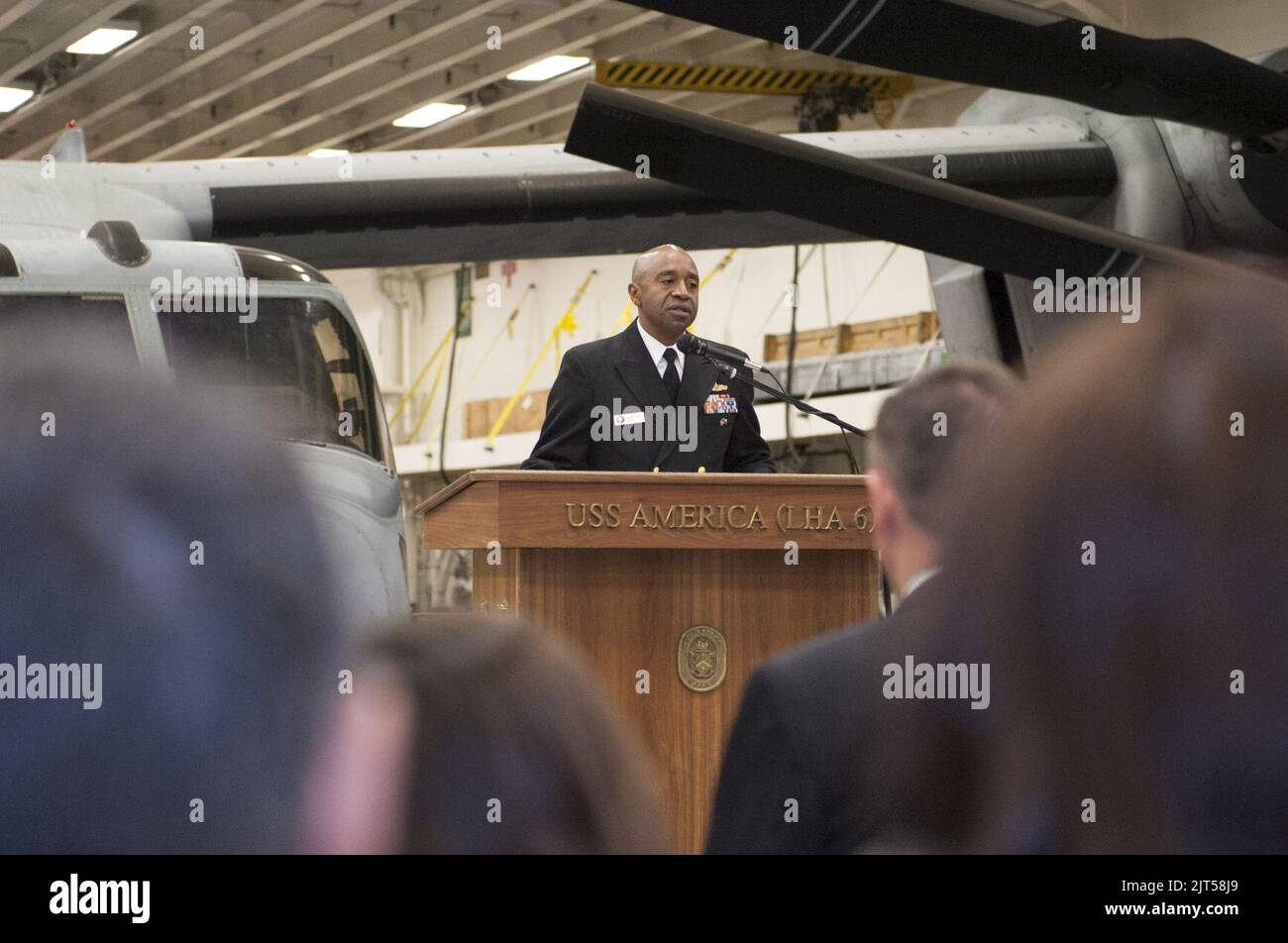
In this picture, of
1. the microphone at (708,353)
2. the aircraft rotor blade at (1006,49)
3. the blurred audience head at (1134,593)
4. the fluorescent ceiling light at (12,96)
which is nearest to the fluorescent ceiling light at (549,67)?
the fluorescent ceiling light at (12,96)

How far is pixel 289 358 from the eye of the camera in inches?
216

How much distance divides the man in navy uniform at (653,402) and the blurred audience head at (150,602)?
13.1ft

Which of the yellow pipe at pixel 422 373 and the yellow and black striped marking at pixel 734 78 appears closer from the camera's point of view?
the yellow and black striped marking at pixel 734 78

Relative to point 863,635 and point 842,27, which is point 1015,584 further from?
point 842,27

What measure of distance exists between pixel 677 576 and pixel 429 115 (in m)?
15.9

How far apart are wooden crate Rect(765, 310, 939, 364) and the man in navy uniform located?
38.0ft

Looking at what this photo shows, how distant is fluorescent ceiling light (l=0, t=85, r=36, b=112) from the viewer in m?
17.1

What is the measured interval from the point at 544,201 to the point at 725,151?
363 centimetres

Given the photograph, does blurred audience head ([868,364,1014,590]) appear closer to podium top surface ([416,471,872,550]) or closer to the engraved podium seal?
podium top surface ([416,471,872,550])

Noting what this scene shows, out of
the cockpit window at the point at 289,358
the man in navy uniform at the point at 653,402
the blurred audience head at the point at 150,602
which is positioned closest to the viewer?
the blurred audience head at the point at 150,602

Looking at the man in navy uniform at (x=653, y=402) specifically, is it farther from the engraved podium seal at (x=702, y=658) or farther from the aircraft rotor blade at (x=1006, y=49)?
the aircraft rotor blade at (x=1006, y=49)

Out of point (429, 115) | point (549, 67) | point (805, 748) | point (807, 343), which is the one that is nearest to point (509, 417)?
point (429, 115)

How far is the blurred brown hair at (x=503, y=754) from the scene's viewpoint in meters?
0.78
